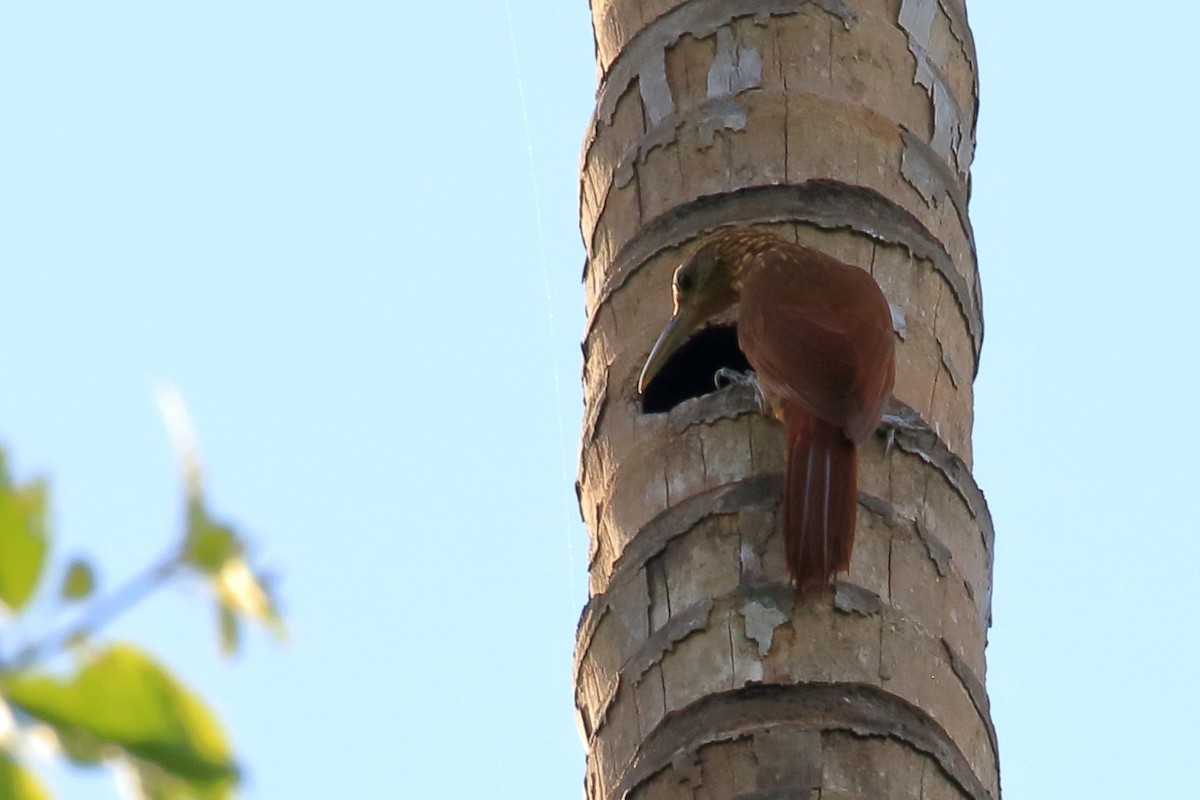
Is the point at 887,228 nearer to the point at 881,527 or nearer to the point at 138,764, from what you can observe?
the point at 881,527

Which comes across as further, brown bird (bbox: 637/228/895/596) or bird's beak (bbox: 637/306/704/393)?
bird's beak (bbox: 637/306/704/393)

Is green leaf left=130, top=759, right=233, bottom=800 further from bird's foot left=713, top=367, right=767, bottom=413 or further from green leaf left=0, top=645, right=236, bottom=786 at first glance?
bird's foot left=713, top=367, right=767, bottom=413

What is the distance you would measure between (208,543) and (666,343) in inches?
96.1

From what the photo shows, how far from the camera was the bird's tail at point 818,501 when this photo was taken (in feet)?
7.98

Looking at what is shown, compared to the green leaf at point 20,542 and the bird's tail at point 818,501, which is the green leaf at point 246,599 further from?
the bird's tail at point 818,501

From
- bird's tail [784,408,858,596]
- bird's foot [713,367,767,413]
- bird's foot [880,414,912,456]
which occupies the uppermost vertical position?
bird's foot [713,367,767,413]

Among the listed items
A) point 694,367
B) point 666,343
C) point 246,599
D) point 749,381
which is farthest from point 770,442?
point 246,599

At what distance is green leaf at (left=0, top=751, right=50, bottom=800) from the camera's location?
523mm

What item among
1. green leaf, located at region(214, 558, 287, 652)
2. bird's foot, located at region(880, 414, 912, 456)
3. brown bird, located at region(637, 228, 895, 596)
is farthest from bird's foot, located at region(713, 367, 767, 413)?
green leaf, located at region(214, 558, 287, 652)

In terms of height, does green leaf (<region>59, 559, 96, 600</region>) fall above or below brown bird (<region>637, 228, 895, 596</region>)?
below

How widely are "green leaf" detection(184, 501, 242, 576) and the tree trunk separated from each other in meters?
1.79

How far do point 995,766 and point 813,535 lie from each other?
1.66 feet

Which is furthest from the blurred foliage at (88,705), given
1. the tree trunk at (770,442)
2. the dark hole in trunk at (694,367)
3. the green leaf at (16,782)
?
the dark hole in trunk at (694,367)

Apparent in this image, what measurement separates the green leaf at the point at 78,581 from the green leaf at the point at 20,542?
0.01 metres
